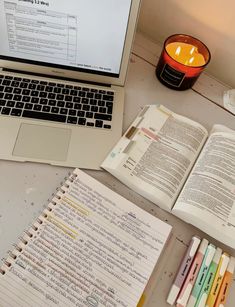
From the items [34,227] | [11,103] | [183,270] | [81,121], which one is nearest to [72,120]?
[81,121]

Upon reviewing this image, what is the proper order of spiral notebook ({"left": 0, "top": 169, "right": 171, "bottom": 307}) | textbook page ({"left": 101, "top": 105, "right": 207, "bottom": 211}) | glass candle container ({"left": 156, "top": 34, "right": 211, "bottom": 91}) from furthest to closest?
glass candle container ({"left": 156, "top": 34, "right": 211, "bottom": 91}) < textbook page ({"left": 101, "top": 105, "right": 207, "bottom": 211}) < spiral notebook ({"left": 0, "top": 169, "right": 171, "bottom": 307})

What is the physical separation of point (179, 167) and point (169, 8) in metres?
0.40

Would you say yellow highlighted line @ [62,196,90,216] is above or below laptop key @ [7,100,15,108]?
below

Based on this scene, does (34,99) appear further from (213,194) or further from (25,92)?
(213,194)

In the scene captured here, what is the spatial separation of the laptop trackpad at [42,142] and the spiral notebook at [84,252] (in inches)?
2.4

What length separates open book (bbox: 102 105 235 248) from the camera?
546 millimetres

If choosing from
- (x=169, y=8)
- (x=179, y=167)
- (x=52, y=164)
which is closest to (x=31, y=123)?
(x=52, y=164)

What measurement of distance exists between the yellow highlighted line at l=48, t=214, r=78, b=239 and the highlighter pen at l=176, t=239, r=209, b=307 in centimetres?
19

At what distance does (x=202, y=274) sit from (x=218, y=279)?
27mm

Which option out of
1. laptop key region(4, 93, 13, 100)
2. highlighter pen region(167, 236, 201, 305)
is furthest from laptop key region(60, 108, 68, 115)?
highlighter pen region(167, 236, 201, 305)

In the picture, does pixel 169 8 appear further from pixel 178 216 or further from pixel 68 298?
pixel 68 298

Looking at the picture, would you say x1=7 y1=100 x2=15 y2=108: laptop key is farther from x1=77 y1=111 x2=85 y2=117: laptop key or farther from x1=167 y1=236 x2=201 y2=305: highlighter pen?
x1=167 y1=236 x2=201 y2=305: highlighter pen

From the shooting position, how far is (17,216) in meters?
0.52

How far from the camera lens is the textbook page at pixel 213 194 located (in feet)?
1.76
